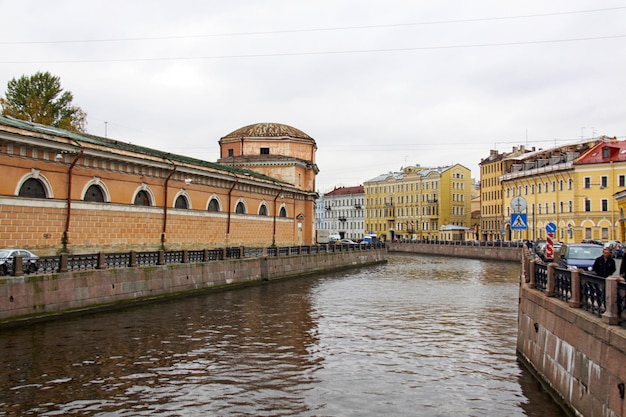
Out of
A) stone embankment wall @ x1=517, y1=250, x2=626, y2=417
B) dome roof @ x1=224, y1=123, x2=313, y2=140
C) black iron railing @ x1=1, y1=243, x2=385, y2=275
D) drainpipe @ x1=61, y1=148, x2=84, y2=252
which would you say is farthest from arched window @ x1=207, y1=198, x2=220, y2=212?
stone embankment wall @ x1=517, y1=250, x2=626, y2=417

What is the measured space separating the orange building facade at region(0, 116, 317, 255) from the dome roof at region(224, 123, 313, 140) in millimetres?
12143

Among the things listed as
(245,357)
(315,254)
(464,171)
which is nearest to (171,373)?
(245,357)

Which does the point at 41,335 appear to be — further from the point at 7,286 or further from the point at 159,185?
the point at 159,185

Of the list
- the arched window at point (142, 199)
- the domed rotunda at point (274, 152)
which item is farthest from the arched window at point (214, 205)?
the domed rotunda at point (274, 152)

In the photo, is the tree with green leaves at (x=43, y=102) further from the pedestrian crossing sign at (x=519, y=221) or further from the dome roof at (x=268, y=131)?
the pedestrian crossing sign at (x=519, y=221)

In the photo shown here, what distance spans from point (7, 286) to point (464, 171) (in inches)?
3845

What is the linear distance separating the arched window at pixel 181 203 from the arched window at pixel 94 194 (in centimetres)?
612

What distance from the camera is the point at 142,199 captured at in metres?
31.1

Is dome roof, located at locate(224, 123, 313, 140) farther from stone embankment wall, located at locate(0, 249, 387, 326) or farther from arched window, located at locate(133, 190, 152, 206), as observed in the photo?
arched window, located at locate(133, 190, 152, 206)

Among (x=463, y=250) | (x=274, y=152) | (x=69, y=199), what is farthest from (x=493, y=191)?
(x=69, y=199)

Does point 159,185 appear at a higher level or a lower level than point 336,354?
higher

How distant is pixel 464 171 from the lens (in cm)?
10931

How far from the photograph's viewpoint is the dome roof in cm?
5709

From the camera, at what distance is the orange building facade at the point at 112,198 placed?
23625 millimetres
